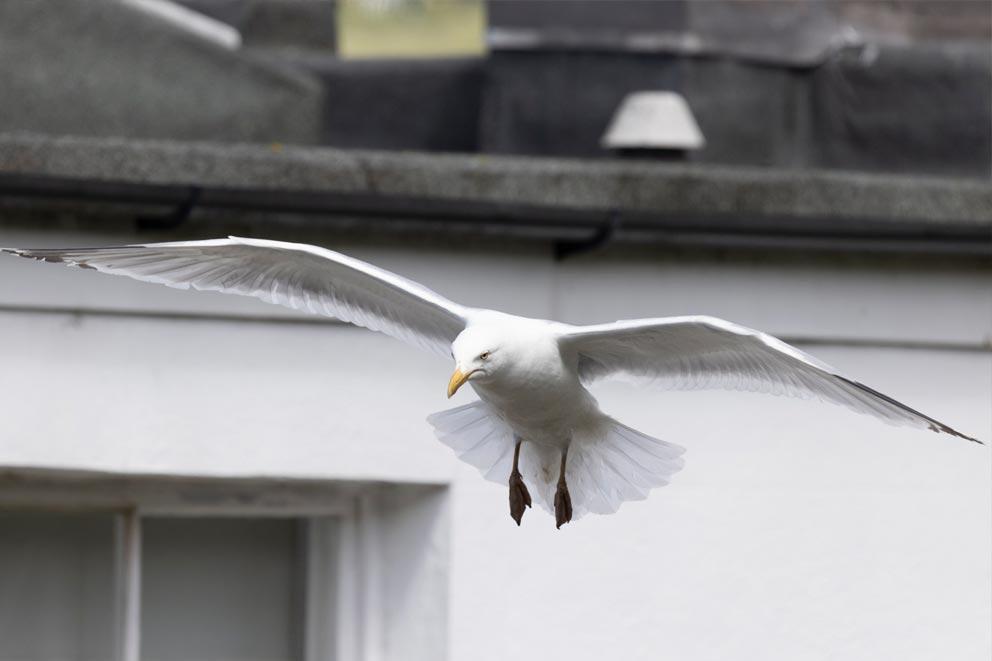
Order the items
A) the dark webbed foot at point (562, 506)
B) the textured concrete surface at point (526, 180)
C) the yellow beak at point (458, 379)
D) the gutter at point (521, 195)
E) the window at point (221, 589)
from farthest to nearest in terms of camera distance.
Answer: the window at point (221, 589), the textured concrete surface at point (526, 180), the gutter at point (521, 195), the dark webbed foot at point (562, 506), the yellow beak at point (458, 379)

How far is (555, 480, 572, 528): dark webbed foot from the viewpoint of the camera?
4902 mm

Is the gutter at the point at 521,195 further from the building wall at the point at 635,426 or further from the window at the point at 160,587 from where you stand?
the window at the point at 160,587

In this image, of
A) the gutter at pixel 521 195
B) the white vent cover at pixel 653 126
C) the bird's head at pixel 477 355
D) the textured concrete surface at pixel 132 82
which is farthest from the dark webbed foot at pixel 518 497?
the textured concrete surface at pixel 132 82

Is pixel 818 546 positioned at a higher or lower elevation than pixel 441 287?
lower

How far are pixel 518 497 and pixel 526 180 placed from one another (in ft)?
3.17

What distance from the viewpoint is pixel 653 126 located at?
625cm

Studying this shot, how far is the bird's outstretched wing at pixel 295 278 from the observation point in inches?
179

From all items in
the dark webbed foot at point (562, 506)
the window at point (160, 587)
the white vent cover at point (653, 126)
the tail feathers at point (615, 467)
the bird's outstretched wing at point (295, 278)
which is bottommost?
the window at point (160, 587)

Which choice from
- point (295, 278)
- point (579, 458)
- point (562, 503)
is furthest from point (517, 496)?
point (295, 278)

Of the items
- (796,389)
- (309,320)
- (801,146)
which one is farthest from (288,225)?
(801,146)

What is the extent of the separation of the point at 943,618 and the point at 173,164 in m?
2.48

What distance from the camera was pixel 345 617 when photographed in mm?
5410

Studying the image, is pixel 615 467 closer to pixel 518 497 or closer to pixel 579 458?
pixel 579 458

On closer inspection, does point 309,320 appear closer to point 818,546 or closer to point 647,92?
point 818,546
